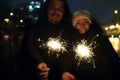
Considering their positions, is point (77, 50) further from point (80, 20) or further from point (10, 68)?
point (10, 68)

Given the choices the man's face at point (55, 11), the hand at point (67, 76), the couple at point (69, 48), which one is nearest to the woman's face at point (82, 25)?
the couple at point (69, 48)

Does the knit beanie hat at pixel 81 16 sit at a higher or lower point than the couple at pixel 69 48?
higher

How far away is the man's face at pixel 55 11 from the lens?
6.08m

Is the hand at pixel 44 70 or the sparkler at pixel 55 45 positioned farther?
the sparkler at pixel 55 45

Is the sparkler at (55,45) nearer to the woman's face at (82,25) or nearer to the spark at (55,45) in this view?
the spark at (55,45)

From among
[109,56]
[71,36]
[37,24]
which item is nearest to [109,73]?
[109,56]

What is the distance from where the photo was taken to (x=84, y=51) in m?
5.95

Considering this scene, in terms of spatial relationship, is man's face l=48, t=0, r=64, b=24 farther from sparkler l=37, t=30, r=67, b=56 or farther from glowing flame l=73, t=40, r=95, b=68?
glowing flame l=73, t=40, r=95, b=68

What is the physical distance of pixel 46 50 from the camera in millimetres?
5988

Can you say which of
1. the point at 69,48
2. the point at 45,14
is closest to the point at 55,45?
the point at 69,48

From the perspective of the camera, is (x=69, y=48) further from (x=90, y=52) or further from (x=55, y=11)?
(x=55, y=11)

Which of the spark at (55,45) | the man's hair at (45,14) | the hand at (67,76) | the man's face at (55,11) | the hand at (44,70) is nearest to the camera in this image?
the hand at (67,76)

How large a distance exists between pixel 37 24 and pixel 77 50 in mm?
759

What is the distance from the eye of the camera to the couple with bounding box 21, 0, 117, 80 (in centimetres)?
583
